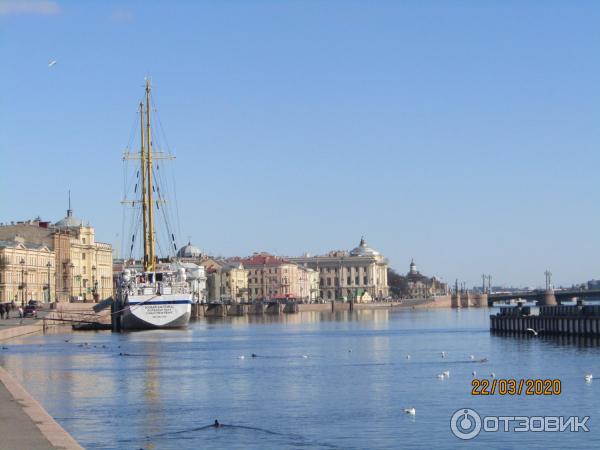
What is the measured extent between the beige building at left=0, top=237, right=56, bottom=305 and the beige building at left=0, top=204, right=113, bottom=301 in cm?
115

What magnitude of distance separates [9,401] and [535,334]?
60.5 m

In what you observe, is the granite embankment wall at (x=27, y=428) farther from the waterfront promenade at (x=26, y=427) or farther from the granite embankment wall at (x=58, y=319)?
the granite embankment wall at (x=58, y=319)

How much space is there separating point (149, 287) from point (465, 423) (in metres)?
75.6

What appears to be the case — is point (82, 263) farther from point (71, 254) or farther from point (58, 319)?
point (58, 319)

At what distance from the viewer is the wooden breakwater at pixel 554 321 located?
84.2 metres

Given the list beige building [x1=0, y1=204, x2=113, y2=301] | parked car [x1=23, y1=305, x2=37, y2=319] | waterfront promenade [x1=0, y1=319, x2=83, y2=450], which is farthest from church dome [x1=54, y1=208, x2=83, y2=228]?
waterfront promenade [x1=0, y1=319, x2=83, y2=450]

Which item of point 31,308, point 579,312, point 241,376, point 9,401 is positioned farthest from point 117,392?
point 31,308

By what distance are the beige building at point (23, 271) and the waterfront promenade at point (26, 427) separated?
365ft

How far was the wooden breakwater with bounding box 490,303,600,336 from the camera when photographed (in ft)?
276

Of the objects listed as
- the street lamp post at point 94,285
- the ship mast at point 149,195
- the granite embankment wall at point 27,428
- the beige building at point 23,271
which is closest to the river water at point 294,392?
the granite embankment wall at point 27,428

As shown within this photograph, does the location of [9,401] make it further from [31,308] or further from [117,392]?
[31,308]

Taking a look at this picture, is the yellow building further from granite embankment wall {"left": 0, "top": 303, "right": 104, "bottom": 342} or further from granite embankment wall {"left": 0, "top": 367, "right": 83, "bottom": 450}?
granite embankment wall {"left": 0, "top": 367, "right": 83, "bottom": 450}

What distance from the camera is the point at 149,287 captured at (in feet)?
365

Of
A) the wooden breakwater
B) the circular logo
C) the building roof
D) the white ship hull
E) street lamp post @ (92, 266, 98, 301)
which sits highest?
the building roof
